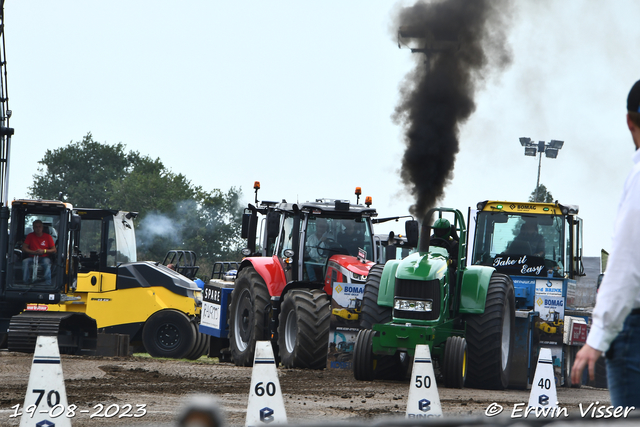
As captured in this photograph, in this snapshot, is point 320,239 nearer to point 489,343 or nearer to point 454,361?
point 489,343

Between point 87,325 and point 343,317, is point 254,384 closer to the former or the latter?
point 343,317

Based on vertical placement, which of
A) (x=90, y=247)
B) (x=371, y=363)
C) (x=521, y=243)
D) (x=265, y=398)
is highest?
(x=521, y=243)

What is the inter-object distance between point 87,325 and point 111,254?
1.55 m

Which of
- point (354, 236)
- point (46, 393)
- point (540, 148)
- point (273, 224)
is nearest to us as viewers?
point (46, 393)

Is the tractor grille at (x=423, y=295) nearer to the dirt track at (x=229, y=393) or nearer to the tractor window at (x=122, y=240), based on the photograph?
the dirt track at (x=229, y=393)

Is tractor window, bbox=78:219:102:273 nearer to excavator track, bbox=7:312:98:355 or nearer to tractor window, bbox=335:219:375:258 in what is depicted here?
excavator track, bbox=7:312:98:355

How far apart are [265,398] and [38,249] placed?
1192 cm

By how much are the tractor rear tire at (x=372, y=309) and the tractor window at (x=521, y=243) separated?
169 inches

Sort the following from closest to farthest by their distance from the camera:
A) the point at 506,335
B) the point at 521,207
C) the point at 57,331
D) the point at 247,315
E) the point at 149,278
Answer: the point at 506,335
the point at 247,315
the point at 521,207
the point at 57,331
the point at 149,278

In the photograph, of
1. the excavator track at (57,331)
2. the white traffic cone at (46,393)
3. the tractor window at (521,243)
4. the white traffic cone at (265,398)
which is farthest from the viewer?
the excavator track at (57,331)

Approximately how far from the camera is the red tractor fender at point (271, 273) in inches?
599

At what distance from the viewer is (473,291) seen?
1220 cm

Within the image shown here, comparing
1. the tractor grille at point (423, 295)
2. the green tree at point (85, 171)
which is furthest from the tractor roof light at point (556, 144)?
the green tree at point (85, 171)

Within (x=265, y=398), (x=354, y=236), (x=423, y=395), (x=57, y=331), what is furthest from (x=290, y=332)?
(x=265, y=398)
